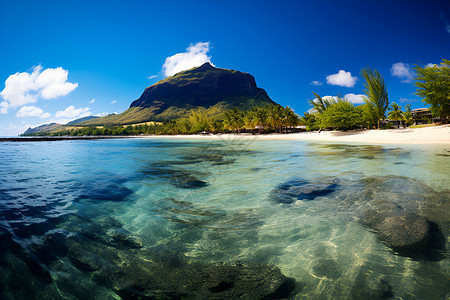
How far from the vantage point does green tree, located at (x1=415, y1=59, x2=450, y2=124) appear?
38.9 meters

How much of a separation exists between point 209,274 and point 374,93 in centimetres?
6283

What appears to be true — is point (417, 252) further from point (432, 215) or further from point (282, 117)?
point (282, 117)

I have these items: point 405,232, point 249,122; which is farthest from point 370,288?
point 249,122

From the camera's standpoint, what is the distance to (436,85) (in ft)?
129

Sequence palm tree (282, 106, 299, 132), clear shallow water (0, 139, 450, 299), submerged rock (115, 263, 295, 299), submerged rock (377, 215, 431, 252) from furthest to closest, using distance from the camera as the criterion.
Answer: palm tree (282, 106, 299, 132) < submerged rock (377, 215, 431, 252) < clear shallow water (0, 139, 450, 299) < submerged rock (115, 263, 295, 299)

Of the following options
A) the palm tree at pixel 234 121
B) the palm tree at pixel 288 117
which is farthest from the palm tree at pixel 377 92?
the palm tree at pixel 234 121

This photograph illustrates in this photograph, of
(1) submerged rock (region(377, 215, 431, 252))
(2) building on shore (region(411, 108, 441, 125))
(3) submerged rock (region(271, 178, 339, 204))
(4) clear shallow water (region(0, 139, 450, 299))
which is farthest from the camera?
(2) building on shore (region(411, 108, 441, 125))

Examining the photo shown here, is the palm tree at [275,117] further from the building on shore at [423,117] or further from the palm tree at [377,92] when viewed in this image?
the building on shore at [423,117]

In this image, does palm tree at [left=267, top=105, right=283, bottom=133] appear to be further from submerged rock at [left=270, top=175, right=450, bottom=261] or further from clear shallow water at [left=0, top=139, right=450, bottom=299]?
clear shallow water at [left=0, top=139, right=450, bottom=299]

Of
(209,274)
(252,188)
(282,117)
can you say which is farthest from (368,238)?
(282,117)

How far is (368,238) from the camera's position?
14.5 feet

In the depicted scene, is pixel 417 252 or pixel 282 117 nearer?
pixel 417 252

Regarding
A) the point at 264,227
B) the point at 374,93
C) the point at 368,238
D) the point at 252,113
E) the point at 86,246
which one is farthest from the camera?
the point at 252,113

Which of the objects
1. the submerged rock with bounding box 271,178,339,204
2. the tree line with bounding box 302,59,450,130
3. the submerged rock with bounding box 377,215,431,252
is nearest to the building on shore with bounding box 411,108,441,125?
the tree line with bounding box 302,59,450,130
